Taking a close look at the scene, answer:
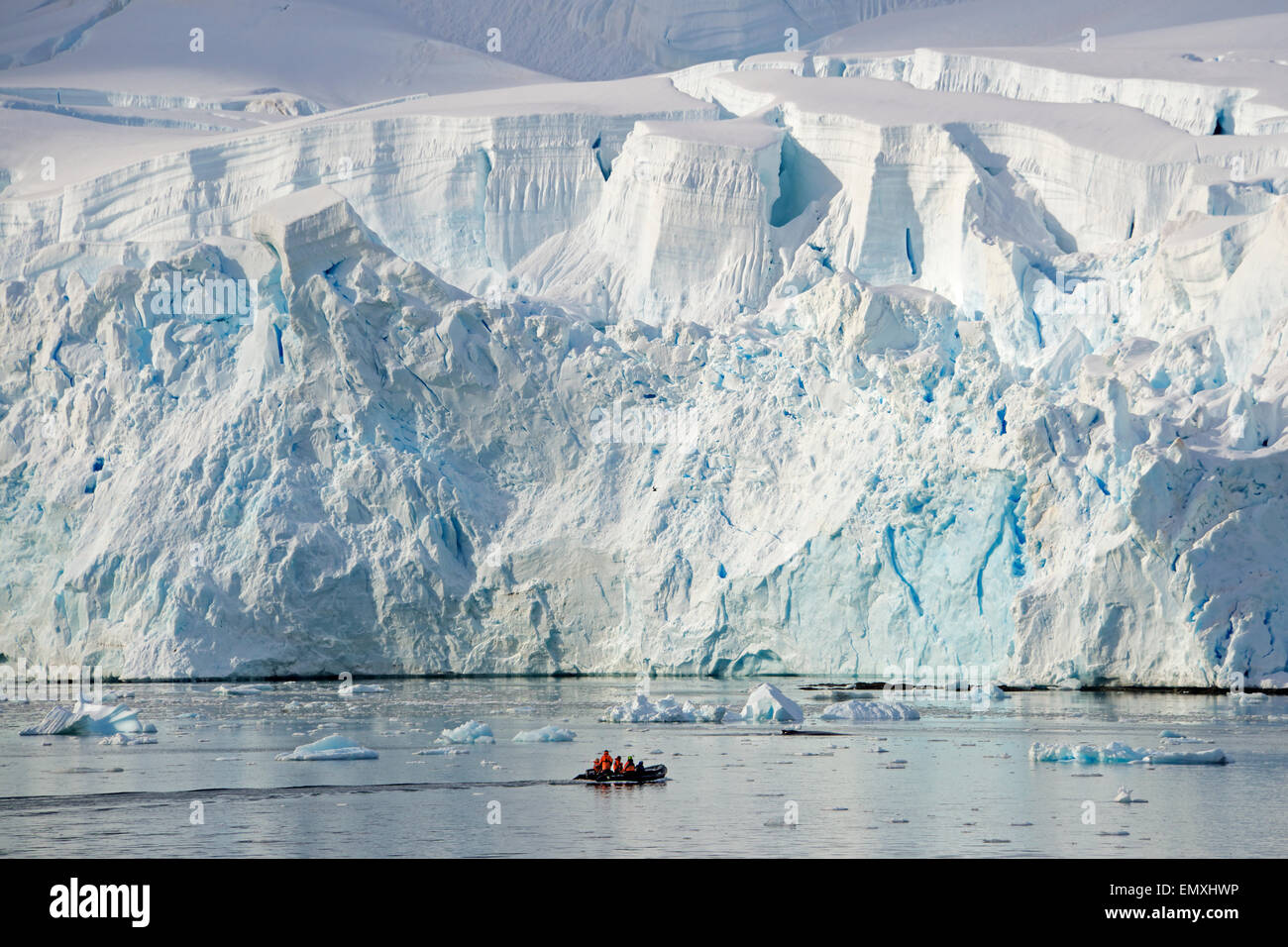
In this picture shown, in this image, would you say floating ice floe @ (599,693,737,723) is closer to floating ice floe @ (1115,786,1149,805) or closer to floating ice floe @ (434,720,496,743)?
floating ice floe @ (434,720,496,743)

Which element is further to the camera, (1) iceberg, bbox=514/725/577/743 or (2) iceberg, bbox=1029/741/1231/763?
(1) iceberg, bbox=514/725/577/743

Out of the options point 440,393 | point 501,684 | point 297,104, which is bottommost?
point 501,684

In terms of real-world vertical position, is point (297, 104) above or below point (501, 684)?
above

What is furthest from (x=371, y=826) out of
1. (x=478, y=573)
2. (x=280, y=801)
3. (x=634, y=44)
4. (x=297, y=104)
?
(x=634, y=44)

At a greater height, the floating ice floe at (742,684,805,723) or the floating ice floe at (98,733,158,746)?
the floating ice floe at (742,684,805,723)

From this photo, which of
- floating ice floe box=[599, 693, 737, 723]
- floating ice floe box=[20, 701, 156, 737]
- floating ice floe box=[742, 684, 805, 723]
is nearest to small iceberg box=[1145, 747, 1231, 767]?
floating ice floe box=[742, 684, 805, 723]

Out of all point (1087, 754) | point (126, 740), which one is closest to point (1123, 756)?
point (1087, 754)
